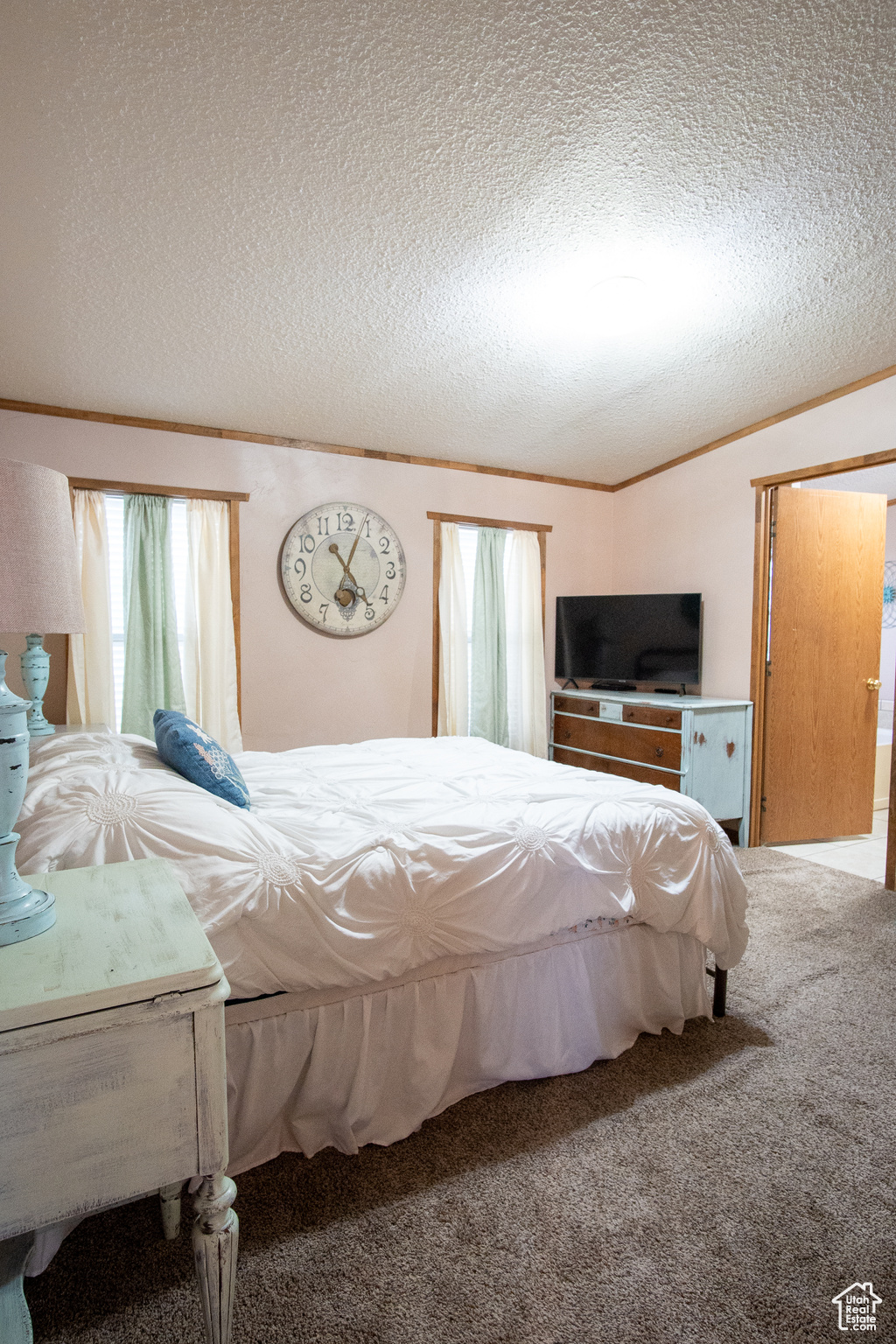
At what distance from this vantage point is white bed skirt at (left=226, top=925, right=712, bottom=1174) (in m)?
1.48

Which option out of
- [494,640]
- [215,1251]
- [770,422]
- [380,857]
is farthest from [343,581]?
[215,1251]

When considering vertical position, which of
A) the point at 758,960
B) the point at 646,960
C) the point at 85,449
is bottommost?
the point at 758,960

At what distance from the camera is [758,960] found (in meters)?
2.47

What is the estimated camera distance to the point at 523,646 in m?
4.82

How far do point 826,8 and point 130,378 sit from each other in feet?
9.93

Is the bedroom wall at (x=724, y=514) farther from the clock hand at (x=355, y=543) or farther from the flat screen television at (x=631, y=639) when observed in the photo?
the clock hand at (x=355, y=543)

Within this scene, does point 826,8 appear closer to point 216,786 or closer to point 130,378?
point 216,786

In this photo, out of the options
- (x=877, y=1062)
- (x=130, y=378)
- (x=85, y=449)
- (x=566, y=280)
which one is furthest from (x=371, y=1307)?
(x=85, y=449)

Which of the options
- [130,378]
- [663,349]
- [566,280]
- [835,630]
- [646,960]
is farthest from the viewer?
[835,630]

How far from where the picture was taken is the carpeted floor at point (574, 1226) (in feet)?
3.75

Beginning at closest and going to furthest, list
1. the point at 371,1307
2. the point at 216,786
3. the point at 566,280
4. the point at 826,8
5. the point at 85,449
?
the point at 371,1307
the point at 826,8
the point at 216,786
the point at 566,280
the point at 85,449

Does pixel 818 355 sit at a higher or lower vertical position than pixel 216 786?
higher

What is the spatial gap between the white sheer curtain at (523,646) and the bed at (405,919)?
2.60 metres

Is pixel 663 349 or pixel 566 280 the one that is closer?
pixel 566 280
